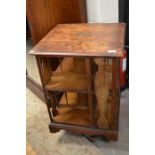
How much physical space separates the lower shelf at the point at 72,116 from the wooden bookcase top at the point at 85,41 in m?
0.55

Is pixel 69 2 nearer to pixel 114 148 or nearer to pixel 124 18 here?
pixel 124 18

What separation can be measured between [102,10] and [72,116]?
85 centimetres

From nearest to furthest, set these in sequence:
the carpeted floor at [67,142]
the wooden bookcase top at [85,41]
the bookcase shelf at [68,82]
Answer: the wooden bookcase top at [85,41], the bookcase shelf at [68,82], the carpeted floor at [67,142]

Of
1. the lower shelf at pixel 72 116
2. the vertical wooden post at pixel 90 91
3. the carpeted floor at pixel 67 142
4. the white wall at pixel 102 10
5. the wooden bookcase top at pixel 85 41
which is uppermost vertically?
the white wall at pixel 102 10

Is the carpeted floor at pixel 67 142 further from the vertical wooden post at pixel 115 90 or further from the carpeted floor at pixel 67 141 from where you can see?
the vertical wooden post at pixel 115 90

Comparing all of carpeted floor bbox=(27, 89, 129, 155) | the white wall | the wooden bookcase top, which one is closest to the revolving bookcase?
the wooden bookcase top

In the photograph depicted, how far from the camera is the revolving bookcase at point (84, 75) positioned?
45.2 inches

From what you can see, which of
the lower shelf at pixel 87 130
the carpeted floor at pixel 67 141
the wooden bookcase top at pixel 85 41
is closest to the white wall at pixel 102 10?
the wooden bookcase top at pixel 85 41

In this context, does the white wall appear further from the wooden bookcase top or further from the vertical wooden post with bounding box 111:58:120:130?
the vertical wooden post with bounding box 111:58:120:130

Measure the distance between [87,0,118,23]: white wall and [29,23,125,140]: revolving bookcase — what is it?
20cm
